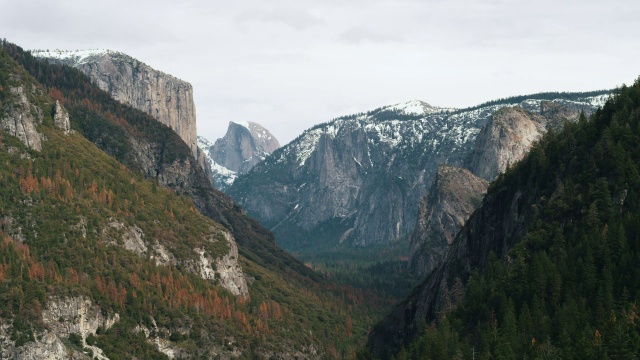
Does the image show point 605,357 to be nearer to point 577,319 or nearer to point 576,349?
point 576,349

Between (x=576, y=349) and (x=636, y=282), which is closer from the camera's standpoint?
(x=576, y=349)

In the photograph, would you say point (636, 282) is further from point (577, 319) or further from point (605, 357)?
point (605, 357)

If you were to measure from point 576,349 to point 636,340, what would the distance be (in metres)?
12.9

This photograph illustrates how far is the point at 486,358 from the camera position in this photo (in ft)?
655

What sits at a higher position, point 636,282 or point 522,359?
point 636,282

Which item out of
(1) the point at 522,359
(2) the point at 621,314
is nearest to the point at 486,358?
(1) the point at 522,359

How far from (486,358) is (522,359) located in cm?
804

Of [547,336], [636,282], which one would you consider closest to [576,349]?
[547,336]

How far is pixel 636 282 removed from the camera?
199625 millimetres

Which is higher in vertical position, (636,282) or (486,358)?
(636,282)

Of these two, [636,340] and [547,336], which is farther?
[547,336]

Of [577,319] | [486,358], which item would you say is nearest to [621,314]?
[577,319]

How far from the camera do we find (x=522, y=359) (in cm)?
19462

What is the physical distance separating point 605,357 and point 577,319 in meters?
22.9
